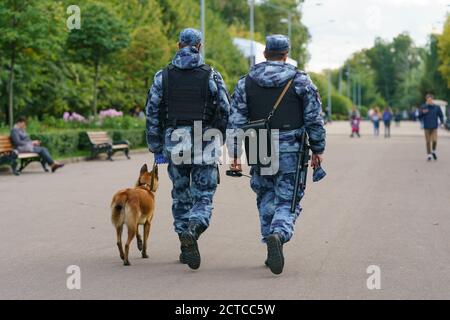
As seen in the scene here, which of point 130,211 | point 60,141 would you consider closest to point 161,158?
point 130,211

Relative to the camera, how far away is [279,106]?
7.44 metres

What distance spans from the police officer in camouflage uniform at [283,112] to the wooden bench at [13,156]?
13.1 metres

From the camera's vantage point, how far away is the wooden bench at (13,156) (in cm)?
1984

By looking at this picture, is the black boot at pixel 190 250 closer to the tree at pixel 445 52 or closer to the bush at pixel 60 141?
the bush at pixel 60 141

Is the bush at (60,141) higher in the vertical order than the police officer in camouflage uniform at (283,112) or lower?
lower

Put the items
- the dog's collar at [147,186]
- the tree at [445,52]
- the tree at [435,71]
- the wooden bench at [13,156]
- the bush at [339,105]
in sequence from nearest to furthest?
the dog's collar at [147,186]
the wooden bench at [13,156]
the tree at [445,52]
the tree at [435,71]
the bush at [339,105]

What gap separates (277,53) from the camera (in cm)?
749

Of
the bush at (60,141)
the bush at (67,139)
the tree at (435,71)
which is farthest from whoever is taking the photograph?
the tree at (435,71)

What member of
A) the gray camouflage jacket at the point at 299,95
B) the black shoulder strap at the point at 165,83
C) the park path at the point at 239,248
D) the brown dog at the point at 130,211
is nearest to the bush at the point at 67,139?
the park path at the point at 239,248

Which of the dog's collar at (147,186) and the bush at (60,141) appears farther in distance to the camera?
the bush at (60,141)

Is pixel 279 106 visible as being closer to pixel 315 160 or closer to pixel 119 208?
pixel 315 160

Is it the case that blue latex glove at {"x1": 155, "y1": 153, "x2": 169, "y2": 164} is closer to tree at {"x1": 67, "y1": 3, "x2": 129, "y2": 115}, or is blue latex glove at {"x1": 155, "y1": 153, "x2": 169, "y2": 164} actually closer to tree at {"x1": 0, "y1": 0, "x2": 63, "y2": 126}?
tree at {"x1": 0, "y1": 0, "x2": 63, "y2": 126}

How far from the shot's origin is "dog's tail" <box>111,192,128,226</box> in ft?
25.2

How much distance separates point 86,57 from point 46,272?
26.7 meters
